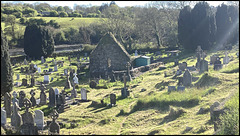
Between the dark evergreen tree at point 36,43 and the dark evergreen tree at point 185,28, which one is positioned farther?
the dark evergreen tree at point 36,43

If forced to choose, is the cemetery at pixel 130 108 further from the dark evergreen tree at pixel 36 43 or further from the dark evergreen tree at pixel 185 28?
the dark evergreen tree at pixel 36 43

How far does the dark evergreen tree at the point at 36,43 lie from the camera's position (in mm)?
46750

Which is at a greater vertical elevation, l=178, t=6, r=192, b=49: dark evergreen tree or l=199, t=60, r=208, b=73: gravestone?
l=178, t=6, r=192, b=49: dark evergreen tree

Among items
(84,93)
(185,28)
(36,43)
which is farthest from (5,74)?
(185,28)

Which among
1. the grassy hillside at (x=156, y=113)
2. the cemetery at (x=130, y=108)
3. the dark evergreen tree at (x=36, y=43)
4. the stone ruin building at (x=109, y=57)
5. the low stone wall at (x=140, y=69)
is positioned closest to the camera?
the grassy hillside at (x=156, y=113)

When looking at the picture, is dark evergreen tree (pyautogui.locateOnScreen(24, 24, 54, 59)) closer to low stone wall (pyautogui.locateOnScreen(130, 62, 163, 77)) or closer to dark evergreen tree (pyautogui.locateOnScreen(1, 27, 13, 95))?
low stone wall (pyautogui.locateOnScreen(130, 62, 163, 77))

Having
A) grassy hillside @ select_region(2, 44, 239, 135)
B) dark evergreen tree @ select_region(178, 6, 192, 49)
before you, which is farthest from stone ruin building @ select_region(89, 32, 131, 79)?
dark evergreen tree @ select_region(178, 6, 192, 49)

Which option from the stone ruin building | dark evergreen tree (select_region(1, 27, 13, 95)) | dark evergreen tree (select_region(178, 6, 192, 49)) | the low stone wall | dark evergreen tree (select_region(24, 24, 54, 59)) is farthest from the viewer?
dark evergreen tree (select_region(24, 24, 54, 59))

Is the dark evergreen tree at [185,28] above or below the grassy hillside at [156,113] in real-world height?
above

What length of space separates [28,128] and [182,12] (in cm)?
3733

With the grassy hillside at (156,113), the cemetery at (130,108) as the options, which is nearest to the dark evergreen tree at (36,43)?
the cemetery at (130,108)

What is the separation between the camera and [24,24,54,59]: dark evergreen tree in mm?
46750

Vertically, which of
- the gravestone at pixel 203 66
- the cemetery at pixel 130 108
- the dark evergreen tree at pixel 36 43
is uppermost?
the dark evergreen tree at pixel 36 43

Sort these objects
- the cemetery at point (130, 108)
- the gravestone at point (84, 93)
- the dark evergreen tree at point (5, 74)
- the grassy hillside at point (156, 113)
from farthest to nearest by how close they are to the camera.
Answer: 1. the dark evergreen tree at point (5, 74)
2. the gravestone at point (84, 93)
3. the cemetery at point (130, 108)
4. the grassy hillside at point (156, 113)
